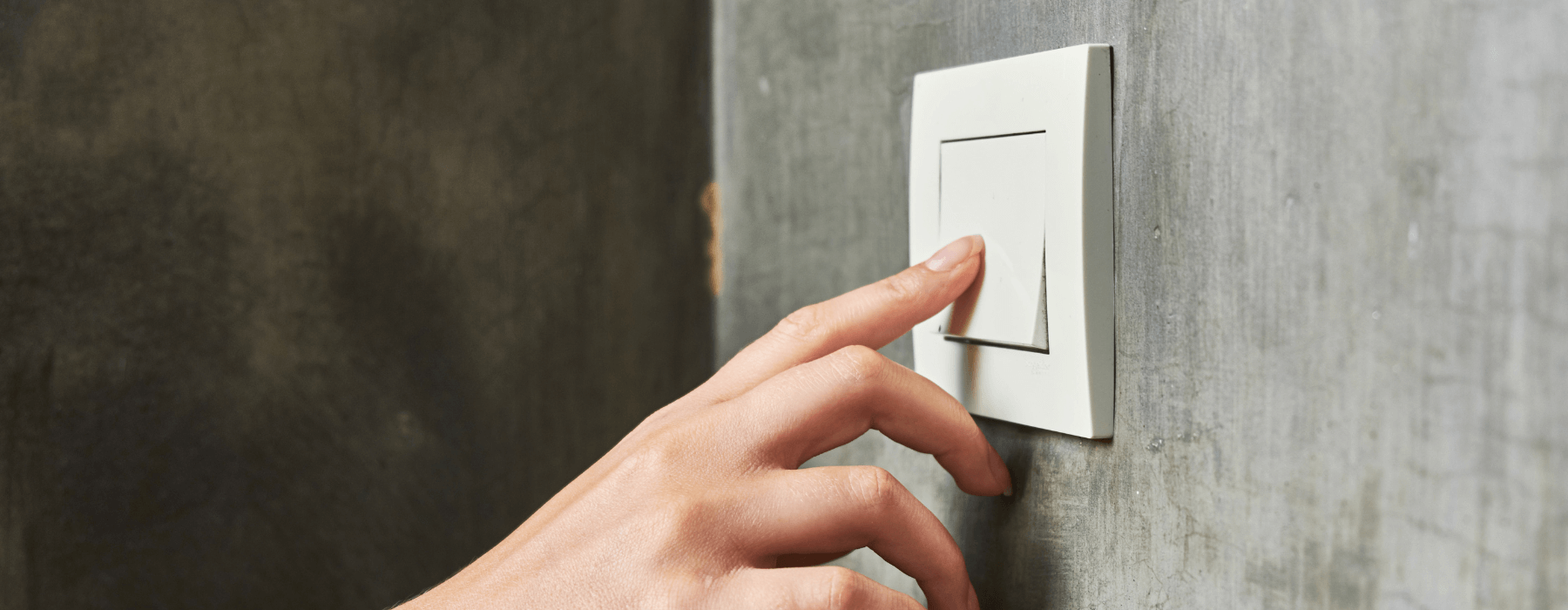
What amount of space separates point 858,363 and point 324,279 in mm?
438

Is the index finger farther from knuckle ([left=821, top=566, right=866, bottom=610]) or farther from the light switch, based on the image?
knuckle ([left=821, top=566, right=866, bottom=610])

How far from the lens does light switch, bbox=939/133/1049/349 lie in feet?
1.53

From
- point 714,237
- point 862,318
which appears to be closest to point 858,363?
point 862,318

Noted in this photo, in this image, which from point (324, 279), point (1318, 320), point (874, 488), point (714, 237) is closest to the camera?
point (1318, 320)

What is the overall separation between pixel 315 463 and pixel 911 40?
536 mm

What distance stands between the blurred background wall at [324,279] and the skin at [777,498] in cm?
25

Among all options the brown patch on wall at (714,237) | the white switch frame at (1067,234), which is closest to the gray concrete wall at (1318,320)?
the white switch frame at (1067,234)

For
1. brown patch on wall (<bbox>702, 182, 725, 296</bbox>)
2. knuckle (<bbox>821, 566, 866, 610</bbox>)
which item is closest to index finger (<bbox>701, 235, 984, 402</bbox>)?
knuckle (<bbox>821, 566, 866, 610</bbox>)

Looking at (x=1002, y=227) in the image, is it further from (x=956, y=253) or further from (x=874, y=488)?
(x=874, y=488)

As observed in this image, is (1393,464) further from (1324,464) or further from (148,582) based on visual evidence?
(148,582)

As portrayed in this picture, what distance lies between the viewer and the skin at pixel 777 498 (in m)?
0.45

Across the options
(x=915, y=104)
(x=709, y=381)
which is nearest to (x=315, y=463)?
(x=709, y=381)

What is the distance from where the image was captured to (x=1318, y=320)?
0.36m

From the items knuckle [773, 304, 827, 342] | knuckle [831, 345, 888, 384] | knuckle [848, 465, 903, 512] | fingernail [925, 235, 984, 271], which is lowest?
knuckle [848, 465, 903, 512]
